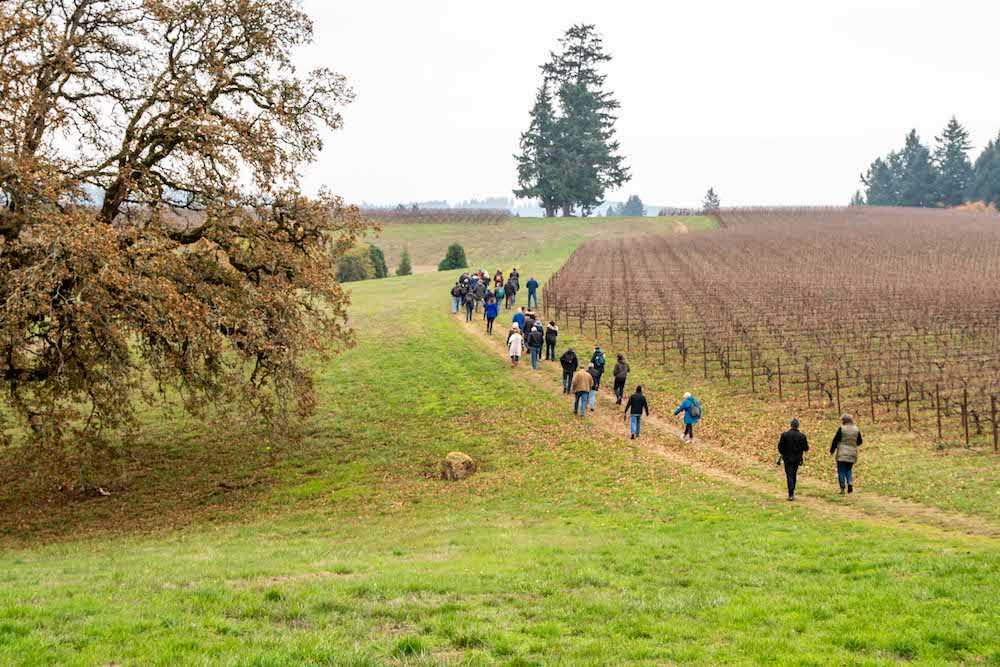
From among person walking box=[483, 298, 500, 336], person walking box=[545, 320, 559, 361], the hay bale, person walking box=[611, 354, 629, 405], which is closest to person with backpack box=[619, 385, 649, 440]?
person walking box=[611, 354, 629, 405]

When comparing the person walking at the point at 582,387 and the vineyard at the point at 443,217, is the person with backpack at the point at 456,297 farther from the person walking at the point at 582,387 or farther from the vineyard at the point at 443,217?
the vineyard at the point at 443,217

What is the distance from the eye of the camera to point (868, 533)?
14.8m

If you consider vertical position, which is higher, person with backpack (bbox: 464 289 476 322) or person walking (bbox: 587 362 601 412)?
person with backpack (bbox: 464 289 476 322)

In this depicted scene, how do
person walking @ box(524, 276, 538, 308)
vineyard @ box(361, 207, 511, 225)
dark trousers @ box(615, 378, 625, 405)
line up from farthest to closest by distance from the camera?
vineyard @ box(361, 207, 511, 225)
person walking @ box(524, 276, 538, 308)
dark trousers @ box(615, 378, 625, 405)

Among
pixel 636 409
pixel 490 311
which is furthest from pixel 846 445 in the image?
pixel 490 311

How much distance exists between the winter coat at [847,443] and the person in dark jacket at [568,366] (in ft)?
36.0

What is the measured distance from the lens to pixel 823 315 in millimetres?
39094

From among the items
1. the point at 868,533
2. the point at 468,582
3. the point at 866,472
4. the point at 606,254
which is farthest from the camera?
the point at 606,254

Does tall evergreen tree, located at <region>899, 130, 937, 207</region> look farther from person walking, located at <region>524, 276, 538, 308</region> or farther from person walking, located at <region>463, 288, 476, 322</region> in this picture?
person walking, located at <region>463, 288, 476, 322</region>

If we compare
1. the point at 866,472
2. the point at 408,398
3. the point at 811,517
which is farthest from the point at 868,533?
the point at 408,398

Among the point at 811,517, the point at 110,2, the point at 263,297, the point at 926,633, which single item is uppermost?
the point at 110,2

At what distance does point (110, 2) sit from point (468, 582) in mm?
17635

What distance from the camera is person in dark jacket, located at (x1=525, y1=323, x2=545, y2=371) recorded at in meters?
31.2

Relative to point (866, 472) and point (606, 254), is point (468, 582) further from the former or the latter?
point (606, 254)
